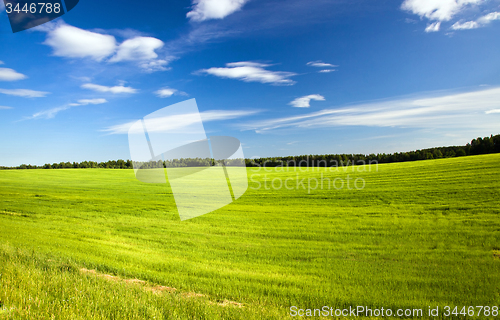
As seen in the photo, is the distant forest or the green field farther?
the distant forest

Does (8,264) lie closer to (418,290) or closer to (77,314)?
(77,314)

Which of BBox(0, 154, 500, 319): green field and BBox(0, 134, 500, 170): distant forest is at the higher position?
BBox(0, 134, 500, 170): distant forest

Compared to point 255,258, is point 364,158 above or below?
above

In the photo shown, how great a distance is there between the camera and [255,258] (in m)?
9.77

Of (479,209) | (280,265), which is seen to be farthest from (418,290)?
(479,209)

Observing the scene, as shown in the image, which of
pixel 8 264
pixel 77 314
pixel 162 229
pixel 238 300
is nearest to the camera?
pixel 77 314

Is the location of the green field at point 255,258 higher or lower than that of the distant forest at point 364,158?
lower

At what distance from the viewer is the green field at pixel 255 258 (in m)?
5.17

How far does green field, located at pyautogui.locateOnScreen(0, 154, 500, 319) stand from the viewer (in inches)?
204

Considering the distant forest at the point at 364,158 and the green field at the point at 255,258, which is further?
the distant forest at the point at 364,158

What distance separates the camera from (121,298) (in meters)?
4.99

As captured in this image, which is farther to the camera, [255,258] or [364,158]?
[364,158]

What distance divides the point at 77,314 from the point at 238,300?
3292 millimetres

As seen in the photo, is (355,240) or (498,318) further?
(355,240)
